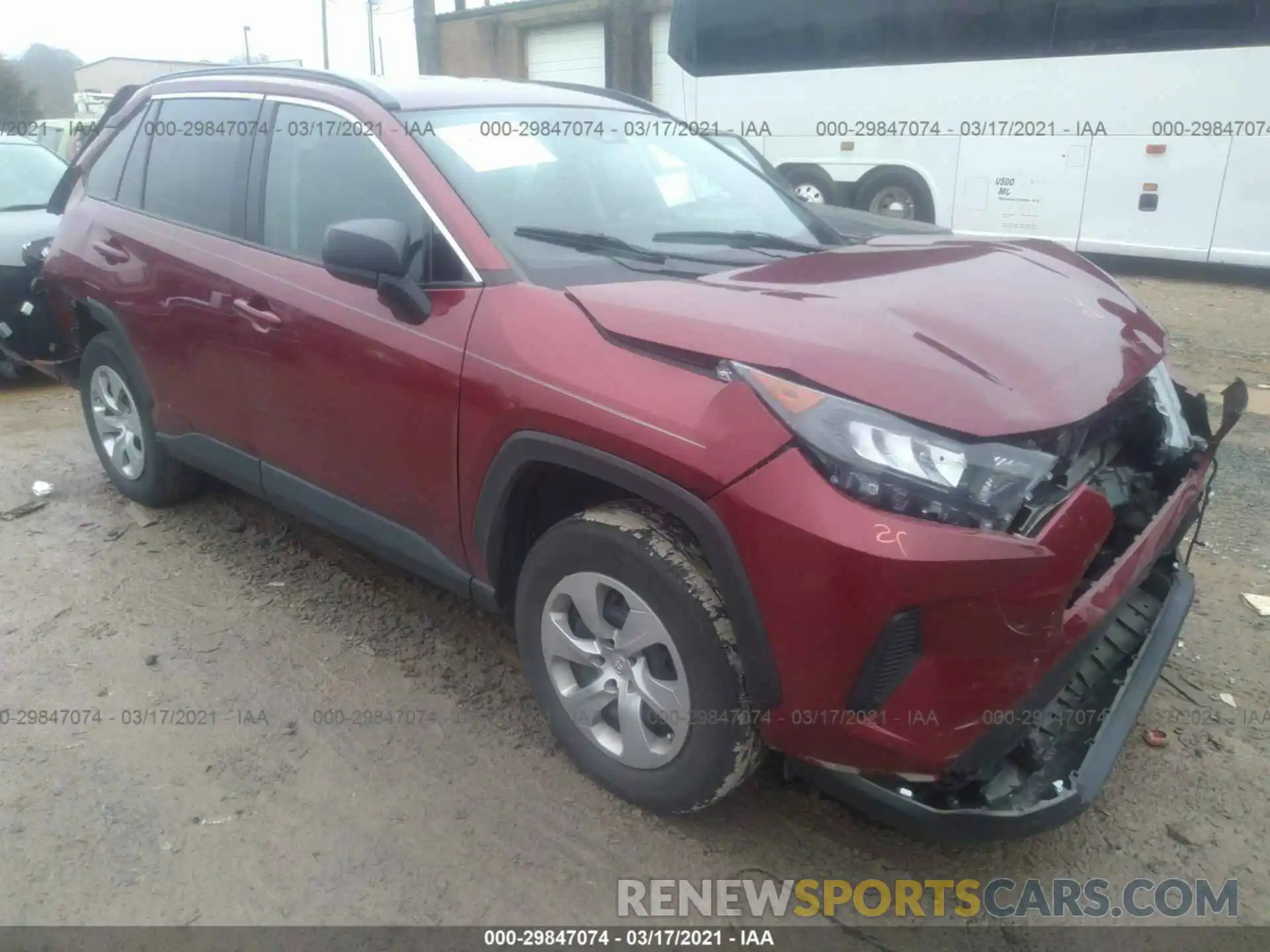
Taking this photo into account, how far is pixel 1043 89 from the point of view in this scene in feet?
35.6

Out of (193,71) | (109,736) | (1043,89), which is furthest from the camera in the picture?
(1043,89)

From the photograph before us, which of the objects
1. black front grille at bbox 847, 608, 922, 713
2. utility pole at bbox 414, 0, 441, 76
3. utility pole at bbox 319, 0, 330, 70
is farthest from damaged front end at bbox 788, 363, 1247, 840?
utility pole at bbox 319, 0, 330, 70

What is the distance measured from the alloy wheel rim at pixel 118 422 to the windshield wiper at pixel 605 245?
234 centimetres

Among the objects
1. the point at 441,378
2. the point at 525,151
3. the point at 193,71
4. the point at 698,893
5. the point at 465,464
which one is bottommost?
the point at 698,893

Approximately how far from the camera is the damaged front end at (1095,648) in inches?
81.1

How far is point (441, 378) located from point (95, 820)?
1.50m

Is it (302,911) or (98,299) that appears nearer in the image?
(302,911)

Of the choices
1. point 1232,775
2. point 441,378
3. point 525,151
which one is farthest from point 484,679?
point 1232,775

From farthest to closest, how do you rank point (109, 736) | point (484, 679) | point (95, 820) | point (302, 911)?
point (484, 679) → point (109, 736) → point (95, 820) → point (302, 911)

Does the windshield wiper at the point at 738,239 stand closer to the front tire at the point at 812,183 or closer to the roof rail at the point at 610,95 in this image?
the roof rail at the point at 610,95

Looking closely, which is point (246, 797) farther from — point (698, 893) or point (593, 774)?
point (698, 893)

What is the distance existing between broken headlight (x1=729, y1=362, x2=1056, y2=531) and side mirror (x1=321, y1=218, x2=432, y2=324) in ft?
3.82

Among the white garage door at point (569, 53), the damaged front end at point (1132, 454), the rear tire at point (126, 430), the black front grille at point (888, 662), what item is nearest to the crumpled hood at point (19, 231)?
the rear tire at point (126, 430)

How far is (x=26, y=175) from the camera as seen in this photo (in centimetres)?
748
